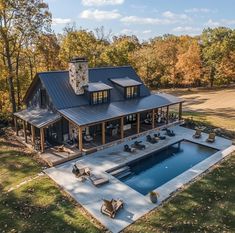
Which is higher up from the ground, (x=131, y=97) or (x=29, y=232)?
(x=131, y=97)

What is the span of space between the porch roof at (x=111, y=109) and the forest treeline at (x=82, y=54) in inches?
373

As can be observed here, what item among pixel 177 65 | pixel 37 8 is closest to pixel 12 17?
pixel 37 8

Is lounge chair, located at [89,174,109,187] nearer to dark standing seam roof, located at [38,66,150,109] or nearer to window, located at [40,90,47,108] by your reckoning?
dark standing seam roof, located at [38,66,150,109]

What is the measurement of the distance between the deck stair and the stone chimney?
8.96m

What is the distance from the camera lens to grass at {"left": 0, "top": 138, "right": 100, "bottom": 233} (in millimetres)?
12594

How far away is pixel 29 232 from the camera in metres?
12.2

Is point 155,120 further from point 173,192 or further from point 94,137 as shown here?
point 173,192

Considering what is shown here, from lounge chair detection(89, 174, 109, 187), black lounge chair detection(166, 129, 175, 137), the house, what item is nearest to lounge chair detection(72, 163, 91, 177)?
lounge chair detection(89, 174, 109, 187)

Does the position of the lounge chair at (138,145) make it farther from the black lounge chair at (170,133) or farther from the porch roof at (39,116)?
the porch roof at (39,116)

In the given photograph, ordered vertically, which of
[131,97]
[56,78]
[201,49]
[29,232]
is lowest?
[29,232]

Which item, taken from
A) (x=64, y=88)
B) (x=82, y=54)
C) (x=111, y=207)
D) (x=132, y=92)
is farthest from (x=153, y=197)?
(x=82, y=54)

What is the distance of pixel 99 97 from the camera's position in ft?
80.1

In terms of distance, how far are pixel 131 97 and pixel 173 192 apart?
1390 cm

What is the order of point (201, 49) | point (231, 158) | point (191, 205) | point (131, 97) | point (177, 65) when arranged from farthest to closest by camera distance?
point (201, 49)
point (177, 65)
point (131, 97)
point (231, 158)
point (191, 205)
